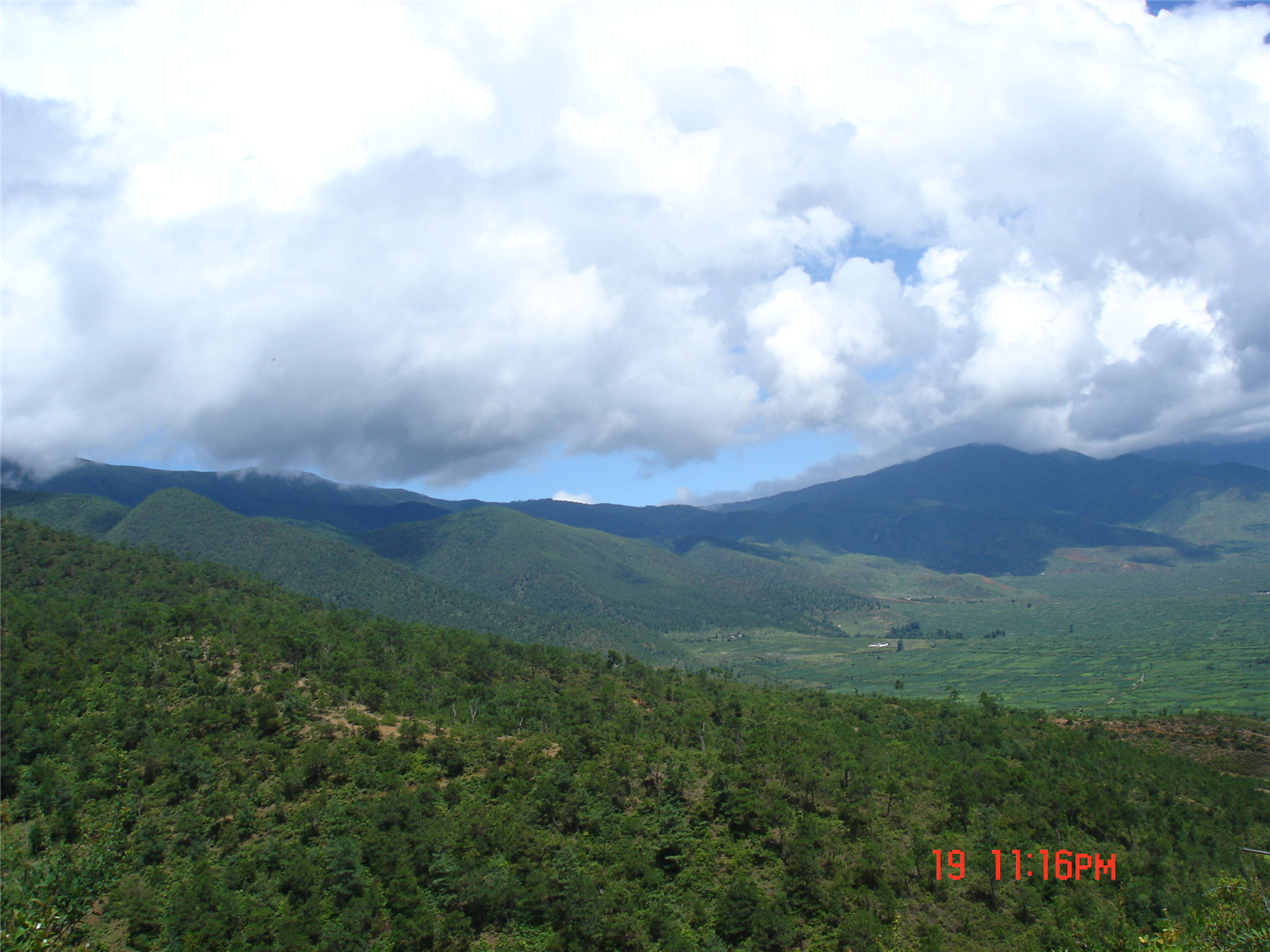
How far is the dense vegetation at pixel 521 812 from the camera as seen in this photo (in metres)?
55.5

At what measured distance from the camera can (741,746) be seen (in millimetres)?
86875

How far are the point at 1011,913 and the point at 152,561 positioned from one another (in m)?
170

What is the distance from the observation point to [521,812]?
68500 millimetres
